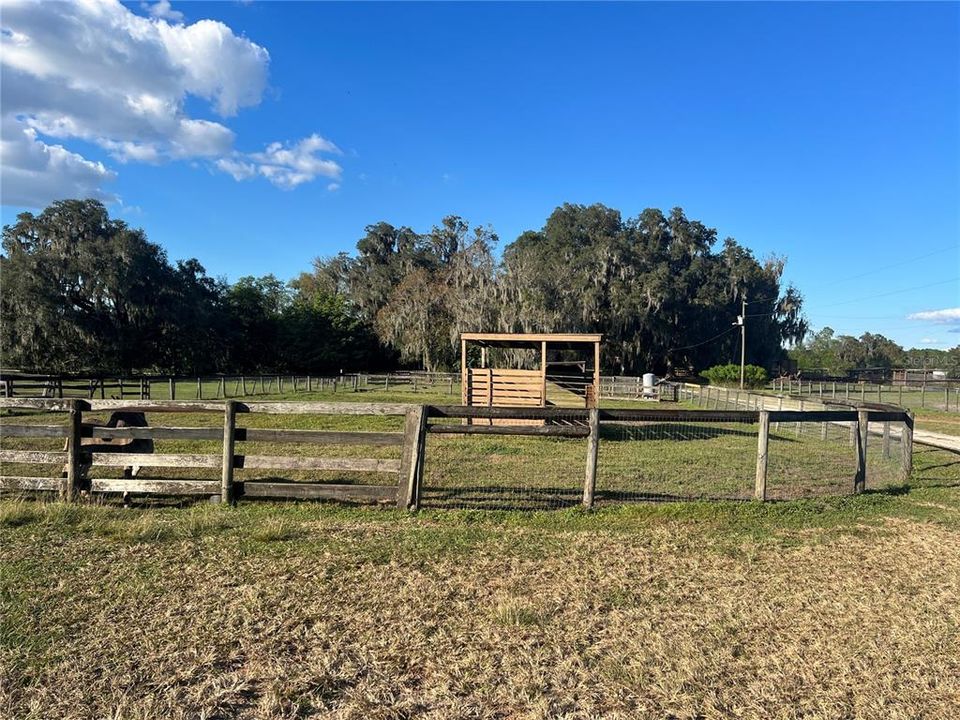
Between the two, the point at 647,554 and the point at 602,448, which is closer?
the point at 647,554

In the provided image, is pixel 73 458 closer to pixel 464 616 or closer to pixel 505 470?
pixel 464 616

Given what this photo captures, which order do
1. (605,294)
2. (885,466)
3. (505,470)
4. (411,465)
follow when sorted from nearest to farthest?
(411,465), (505,470), (885,466), (605,294)

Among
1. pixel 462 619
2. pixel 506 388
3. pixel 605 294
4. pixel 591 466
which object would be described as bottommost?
pixel 462 619

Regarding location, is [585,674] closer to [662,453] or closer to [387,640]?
[387,640]

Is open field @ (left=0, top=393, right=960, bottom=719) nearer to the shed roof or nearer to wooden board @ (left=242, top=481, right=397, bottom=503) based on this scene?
wooden board @ (left=242, top=481, right=397, bottom=503)

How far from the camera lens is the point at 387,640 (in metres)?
3.41

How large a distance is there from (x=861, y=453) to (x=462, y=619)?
6262mm

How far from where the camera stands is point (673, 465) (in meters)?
9.27

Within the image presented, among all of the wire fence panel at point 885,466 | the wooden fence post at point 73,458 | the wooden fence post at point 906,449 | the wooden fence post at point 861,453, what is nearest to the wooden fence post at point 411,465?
the wooden fence post at point 73,458

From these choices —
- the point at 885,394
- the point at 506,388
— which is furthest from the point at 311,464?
the point at 885,394

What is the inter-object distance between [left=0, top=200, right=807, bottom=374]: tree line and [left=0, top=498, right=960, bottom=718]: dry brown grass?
131 ft

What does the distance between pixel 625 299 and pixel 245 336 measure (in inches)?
1418

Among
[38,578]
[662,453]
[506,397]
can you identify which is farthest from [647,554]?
[506,397]

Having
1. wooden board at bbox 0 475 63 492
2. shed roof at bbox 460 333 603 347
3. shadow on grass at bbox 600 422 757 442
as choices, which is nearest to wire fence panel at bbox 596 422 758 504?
shadow on grass at bbox 600 422 757 442
